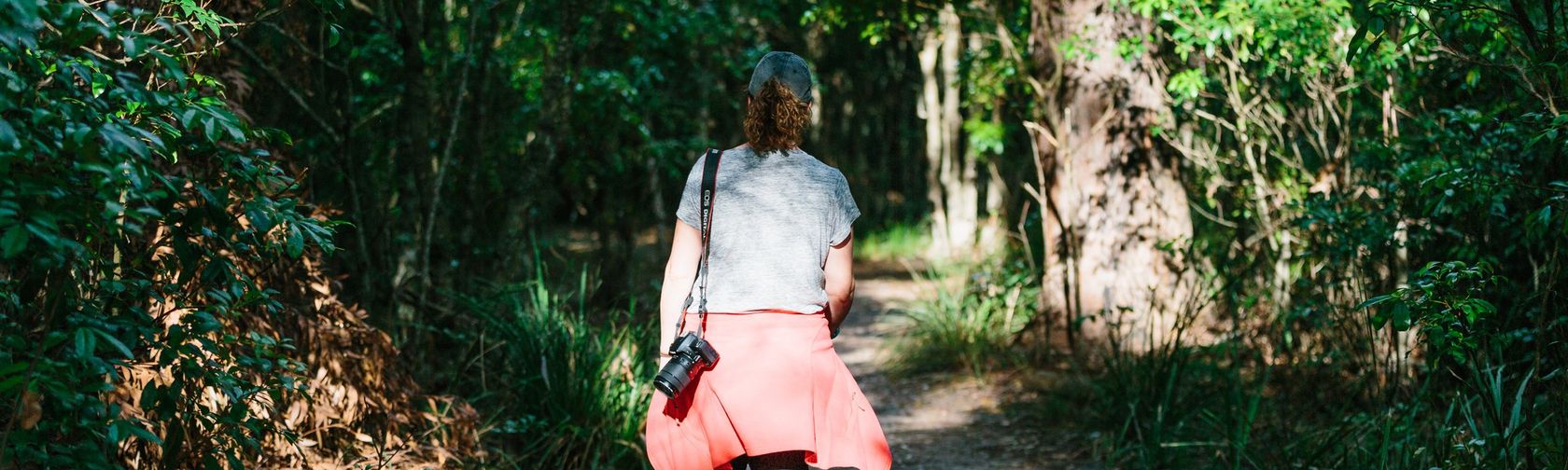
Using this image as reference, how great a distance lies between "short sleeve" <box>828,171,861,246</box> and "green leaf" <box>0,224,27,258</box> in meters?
1.87

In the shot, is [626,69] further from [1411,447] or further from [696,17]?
[1411,447]

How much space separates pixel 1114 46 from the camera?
7.18 metres

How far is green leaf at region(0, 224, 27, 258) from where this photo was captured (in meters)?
1.74

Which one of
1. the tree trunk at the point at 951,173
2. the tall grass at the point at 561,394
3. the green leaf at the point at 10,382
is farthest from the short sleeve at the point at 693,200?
the tree trunk at the point at 951,173

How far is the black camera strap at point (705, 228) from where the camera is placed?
306 centimetres

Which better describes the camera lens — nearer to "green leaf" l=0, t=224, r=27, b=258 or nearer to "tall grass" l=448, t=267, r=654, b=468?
"green leaf" l=0, t=224, r=27, b=258

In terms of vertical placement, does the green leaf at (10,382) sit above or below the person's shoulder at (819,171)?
below

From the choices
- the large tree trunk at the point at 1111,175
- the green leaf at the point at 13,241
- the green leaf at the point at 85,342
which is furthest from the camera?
the large tree trunk at the point at 1111,175

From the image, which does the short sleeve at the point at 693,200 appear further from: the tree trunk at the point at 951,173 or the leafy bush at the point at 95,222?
the tree trunk at the point at 951,173

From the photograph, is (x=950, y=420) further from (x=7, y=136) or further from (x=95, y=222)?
(x=7, y=136)

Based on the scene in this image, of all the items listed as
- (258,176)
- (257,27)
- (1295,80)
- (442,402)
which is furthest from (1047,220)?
(258,176)

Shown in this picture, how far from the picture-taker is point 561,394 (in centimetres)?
488

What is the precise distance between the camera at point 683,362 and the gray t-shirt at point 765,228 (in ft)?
0.43

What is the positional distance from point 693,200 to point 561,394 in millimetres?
2078
